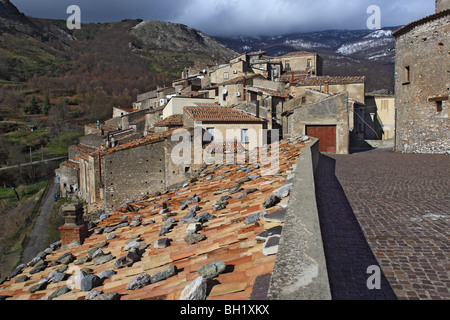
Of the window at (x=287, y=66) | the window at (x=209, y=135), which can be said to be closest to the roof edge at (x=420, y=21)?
the window at (x=209, y=135)

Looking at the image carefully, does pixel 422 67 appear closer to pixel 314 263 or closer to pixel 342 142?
pixel 342 142

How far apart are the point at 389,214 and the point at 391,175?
5.19 m

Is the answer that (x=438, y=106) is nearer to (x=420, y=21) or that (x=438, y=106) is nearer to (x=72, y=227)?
(x=420, y=21)

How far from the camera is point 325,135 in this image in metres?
19.6

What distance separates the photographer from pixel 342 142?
1942cm

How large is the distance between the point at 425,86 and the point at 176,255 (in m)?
20.5

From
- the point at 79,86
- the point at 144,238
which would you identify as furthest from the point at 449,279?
the point at 79,86

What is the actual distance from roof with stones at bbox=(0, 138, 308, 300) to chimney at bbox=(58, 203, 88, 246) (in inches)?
8.2

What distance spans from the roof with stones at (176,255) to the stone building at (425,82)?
1578 cm

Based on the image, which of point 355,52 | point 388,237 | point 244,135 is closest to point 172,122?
point 244,135

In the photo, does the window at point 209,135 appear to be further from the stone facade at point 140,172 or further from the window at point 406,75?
the window at point 406,75

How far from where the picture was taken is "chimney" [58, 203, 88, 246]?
7.21m

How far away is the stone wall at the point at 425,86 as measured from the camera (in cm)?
1875

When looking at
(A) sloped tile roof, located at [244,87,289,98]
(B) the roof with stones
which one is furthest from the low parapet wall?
(A) sloped tile roof, located at [244,87,289,98]
